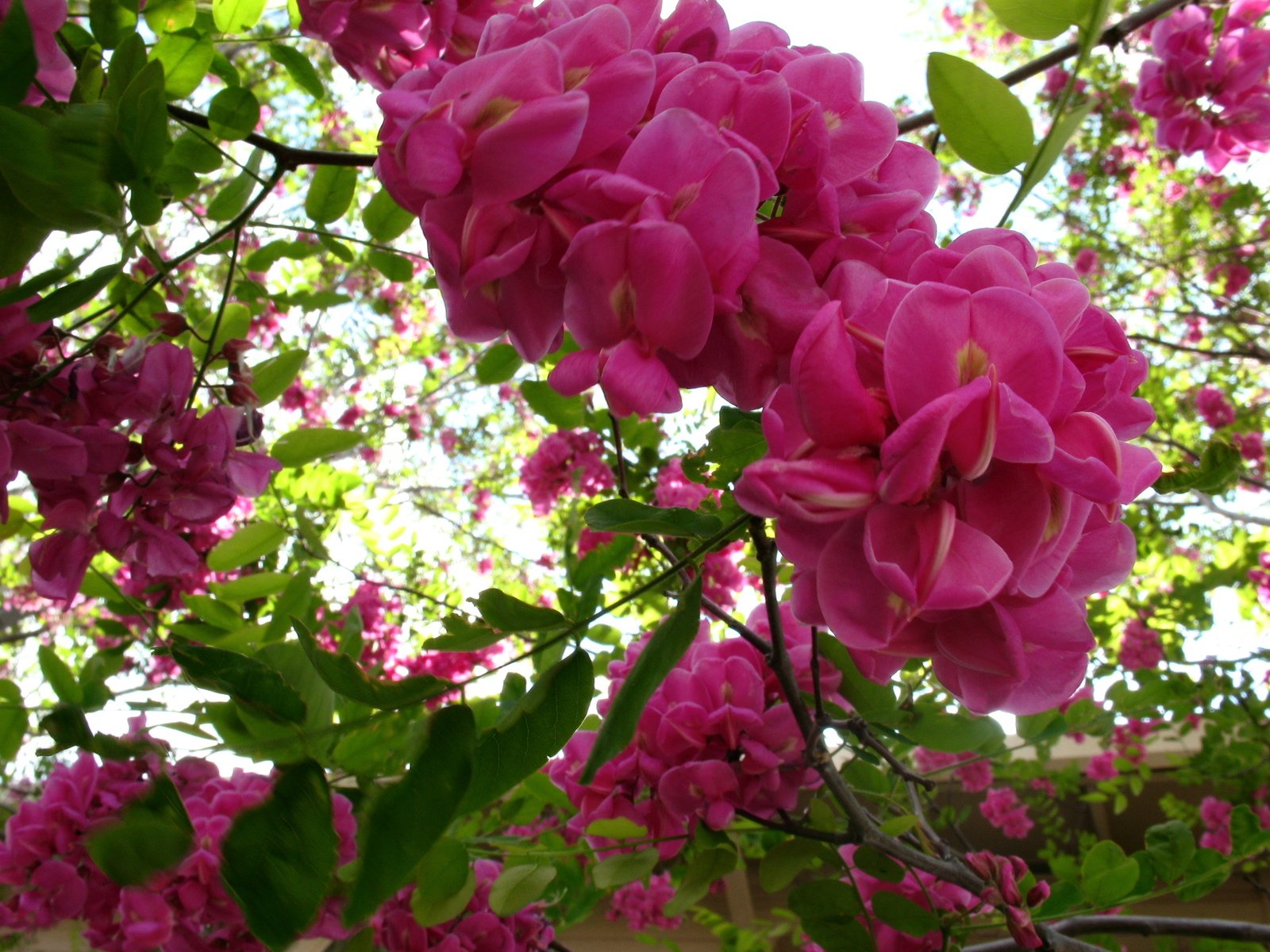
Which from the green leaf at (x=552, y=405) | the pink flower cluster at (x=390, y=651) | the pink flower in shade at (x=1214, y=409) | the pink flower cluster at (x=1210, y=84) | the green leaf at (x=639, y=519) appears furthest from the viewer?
the pink flower in shade at (x=1214, y=409)

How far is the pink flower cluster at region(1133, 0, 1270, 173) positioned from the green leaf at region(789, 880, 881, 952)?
4.38 ft

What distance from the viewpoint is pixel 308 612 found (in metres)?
0.89

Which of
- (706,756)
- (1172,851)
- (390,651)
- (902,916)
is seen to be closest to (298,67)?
(706,756)

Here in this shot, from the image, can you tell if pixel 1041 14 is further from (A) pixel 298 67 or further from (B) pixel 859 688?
(A) pixel 298 67

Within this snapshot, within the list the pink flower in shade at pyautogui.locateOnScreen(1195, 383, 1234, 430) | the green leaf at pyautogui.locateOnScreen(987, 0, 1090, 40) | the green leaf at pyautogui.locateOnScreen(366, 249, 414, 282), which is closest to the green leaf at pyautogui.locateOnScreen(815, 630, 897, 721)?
the green leaf at pyautogui.locateOnScreen(987, 0, 1090, 40)

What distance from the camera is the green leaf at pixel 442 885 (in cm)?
68

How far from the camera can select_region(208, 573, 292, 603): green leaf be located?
0.88 meters

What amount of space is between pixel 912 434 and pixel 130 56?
486mm

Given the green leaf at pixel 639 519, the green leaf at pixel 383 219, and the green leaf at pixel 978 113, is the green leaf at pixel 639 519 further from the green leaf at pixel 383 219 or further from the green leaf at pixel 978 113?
the green leaf at pixel 383 219

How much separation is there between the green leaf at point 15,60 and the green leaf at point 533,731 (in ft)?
1.17

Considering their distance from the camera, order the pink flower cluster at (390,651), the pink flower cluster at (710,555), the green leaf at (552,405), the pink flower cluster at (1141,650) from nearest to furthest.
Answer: the green leaf at (552,405)
the pink flower cluster at (710,555)
the pink flower cluster at (390,651)
the pink flower cluster at (1141,650)

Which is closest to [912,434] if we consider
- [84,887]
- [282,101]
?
→ [84,887]

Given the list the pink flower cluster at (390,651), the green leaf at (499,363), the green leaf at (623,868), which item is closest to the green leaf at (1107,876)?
the green leaf at (623,868)

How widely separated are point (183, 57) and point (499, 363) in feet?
1.33
